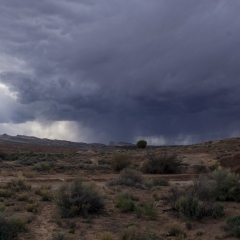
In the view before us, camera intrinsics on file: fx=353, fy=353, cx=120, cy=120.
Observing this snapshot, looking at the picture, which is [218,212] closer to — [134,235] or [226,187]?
[226,187]

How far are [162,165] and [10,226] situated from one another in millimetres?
32743

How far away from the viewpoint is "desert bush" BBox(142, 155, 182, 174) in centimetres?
4364

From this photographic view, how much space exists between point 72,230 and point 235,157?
31.2 meters

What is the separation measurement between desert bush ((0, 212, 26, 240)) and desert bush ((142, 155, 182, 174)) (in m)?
31.1

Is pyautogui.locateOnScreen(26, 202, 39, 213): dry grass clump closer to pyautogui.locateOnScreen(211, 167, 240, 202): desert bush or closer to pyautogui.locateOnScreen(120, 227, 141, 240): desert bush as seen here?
pyautogui.locateOnScreen(120, 227, 141, 240): desert bush

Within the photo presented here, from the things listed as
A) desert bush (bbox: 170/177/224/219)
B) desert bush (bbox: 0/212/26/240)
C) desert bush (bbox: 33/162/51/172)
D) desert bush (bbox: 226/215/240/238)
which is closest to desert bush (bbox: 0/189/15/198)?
desert bush (bbox: 0/212/26/240)

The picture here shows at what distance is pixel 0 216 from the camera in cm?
1232

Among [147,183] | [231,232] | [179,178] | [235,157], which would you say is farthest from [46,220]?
[235,157]

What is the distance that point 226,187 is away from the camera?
20.9m

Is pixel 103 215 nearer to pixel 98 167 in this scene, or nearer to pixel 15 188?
pixel 15 188

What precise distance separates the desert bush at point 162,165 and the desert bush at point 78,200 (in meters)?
26.3

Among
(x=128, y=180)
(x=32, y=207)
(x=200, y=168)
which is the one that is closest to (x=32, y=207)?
(x=32, y=207)

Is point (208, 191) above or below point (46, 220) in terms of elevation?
above

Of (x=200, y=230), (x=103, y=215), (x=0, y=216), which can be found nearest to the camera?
(x=0, y=216)
